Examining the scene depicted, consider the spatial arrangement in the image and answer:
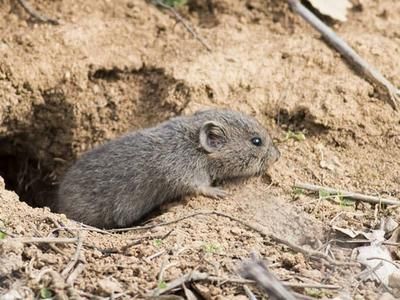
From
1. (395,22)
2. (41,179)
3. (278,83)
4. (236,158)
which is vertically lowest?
(41,179)

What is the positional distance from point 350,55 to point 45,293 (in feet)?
14.8

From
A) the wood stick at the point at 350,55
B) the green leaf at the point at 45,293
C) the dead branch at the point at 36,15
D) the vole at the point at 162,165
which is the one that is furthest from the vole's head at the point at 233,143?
the green leaf at the point at 45,293

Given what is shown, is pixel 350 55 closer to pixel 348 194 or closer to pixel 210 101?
pixel 210 101

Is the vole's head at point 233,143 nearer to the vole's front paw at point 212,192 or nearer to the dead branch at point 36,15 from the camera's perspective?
the vole's front paw at point 212,192

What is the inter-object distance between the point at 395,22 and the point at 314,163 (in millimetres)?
2310

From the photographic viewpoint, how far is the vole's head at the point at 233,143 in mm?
8320

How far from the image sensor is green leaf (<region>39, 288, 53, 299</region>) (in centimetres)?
568

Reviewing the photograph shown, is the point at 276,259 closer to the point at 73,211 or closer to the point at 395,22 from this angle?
the point at 73,211

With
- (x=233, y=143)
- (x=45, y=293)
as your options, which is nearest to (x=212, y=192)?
(x=233, y=143)

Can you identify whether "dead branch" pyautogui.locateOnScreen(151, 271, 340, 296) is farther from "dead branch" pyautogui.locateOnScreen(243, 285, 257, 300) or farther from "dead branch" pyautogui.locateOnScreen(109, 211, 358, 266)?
"dead branch" pyautogui.locateOnScreen(109, 211, 358, 266)

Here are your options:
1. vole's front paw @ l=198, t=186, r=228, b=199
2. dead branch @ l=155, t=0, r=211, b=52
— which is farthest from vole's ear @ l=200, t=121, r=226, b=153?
dead branch @ l=155, t=0, r=211, b=52

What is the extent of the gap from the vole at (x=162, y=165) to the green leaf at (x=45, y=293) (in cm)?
247

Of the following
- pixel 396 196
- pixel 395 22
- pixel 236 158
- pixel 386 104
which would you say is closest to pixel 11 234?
pixel 236 158

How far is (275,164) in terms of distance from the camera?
8180mm
